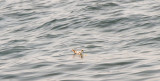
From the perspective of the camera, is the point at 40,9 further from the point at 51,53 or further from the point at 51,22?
the point at 51,53

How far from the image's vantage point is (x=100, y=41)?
1221 centimetres

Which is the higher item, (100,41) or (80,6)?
(80,6)

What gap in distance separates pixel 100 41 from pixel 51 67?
Answer: 2869 mm

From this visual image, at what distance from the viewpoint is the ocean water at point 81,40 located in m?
9.14

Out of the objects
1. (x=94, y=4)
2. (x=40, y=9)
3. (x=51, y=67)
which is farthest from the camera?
(x=40, y=9)

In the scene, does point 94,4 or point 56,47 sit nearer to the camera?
point 56,47

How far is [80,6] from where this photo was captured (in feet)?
58.4

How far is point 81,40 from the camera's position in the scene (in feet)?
41.2

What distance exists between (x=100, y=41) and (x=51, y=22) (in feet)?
12.9

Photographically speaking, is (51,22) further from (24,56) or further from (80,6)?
(24,56)

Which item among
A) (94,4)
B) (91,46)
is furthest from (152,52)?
(94,4)

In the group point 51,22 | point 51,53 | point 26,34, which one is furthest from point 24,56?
point 51,22

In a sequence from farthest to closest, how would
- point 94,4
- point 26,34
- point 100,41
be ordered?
point 94,4
point 26,34
point 100,41

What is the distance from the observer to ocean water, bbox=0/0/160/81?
30.0 feet
